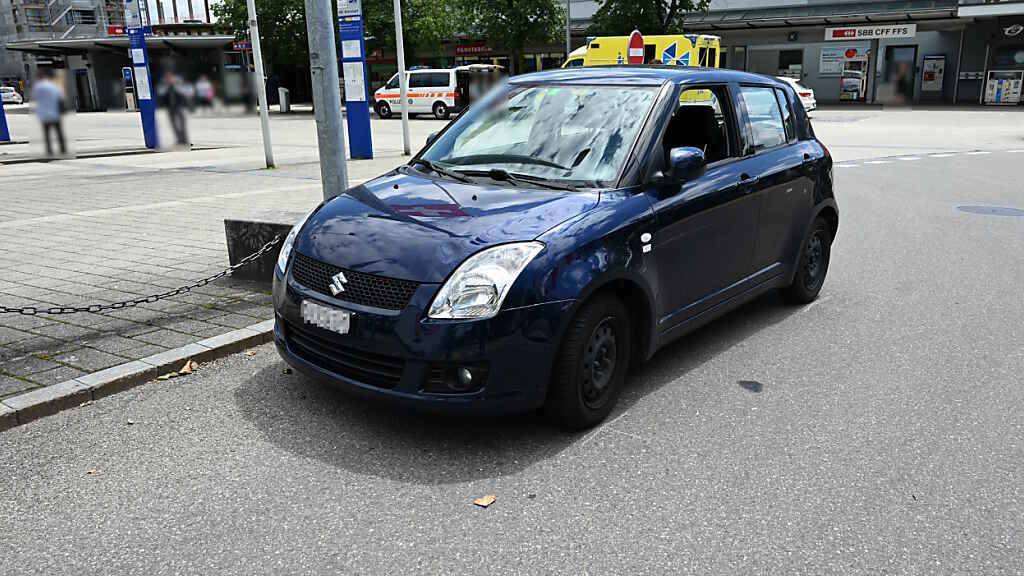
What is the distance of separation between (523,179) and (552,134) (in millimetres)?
430

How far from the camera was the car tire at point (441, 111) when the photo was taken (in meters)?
34.6

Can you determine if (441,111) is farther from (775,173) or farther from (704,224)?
(704,224)

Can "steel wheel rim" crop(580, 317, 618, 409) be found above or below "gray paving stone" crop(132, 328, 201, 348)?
above

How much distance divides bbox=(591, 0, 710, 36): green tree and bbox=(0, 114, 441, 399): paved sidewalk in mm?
25683

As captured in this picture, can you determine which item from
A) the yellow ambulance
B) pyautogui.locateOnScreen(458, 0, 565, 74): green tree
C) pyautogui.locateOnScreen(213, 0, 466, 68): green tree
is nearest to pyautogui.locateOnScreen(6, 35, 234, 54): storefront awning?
the yellow ambulance

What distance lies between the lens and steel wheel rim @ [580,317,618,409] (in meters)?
3.88

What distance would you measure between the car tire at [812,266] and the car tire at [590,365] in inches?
93.8

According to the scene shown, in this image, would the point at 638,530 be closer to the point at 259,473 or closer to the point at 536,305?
the point at 536,305

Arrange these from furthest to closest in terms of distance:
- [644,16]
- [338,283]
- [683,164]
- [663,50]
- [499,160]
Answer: [644,16]
[663,50]
[499,160]
[683,164]
[338,283]

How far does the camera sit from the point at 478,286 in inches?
138

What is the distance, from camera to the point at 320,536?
3059 mm

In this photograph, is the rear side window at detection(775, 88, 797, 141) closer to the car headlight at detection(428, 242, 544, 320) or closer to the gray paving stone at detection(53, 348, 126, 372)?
the car headlight at detection(428, 242, 544, 320)

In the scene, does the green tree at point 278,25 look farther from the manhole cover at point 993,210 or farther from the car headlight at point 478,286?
the car headlight at point 478,286

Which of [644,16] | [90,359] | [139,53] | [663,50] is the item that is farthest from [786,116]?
[644,16]
